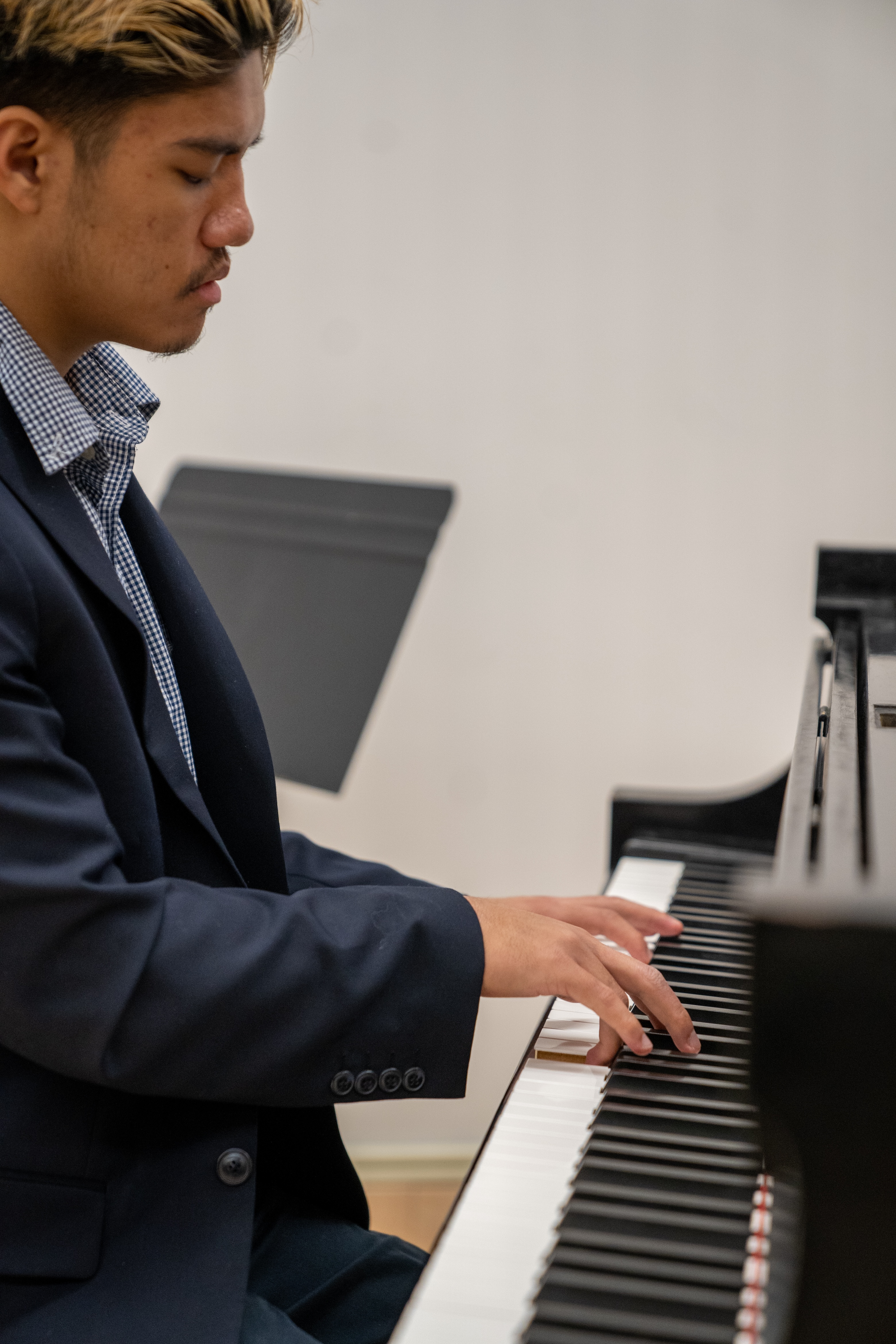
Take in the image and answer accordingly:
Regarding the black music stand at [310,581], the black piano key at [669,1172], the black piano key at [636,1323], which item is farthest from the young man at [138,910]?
the black music stand at [310,581]

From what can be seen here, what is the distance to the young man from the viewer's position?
0.82m

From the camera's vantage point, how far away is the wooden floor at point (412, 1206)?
2.44 meters

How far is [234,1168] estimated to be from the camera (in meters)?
0.93

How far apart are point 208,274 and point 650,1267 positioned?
0.77 m

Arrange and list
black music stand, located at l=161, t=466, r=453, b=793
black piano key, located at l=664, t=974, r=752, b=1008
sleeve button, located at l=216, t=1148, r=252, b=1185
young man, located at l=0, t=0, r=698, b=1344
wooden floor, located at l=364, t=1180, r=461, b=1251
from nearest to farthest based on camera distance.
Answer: young man, located at l=0, t=0, r=698, b=1344
sleeve button, located at l=216, t=1148, r=252, b=1185
black piano key, located at l=664, t=974, r=752, b=1008
black music stand, located at l=161, t=466, r=453, b=793
wooden floor, located at l=364, t=1180, r=461, b=1251

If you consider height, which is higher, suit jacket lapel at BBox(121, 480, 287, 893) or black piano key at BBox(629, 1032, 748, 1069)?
suit jacket lapel at BBox(121, 480, 287, 893)

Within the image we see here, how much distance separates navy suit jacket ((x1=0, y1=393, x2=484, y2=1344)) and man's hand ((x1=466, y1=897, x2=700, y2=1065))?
0.07ft

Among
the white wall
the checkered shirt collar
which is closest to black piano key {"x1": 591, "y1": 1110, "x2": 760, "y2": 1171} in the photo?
the checkered shirt collar

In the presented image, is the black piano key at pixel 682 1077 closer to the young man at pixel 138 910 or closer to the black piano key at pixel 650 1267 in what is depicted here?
the young man at pixel 138 910

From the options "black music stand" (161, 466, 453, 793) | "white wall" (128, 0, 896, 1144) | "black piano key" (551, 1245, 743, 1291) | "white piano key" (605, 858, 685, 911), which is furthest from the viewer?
"white wall" (128, 0, 896, 1144)

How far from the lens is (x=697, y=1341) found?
2.18 ft

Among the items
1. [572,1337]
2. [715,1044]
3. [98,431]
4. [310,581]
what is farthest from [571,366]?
[572,1337]

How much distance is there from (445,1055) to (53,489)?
1.67 ft

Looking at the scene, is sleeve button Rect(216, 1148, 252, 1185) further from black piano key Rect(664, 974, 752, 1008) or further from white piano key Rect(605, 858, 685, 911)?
white piano key Rect(605, 858, 685, 911)
